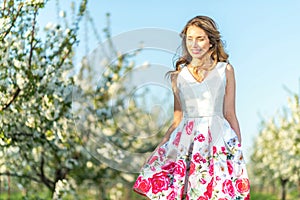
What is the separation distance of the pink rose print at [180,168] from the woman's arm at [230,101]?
1.27 feet

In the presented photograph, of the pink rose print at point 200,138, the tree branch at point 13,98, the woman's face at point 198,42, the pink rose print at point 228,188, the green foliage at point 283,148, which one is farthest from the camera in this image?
the green foliage at point 283,148

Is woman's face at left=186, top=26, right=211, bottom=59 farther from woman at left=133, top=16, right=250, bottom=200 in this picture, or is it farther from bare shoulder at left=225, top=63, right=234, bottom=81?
bare shoulder at left=225, top=63, right=234, bottom=81

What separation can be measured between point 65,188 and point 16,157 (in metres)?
0.60

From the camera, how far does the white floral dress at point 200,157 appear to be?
3.30 metres

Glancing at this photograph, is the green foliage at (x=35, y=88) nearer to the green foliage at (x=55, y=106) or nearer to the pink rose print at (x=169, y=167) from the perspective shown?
the green foliage at (x=55, y=106)

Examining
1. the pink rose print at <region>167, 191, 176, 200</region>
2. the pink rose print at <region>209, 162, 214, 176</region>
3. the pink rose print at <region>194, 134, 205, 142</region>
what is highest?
the pink rose print at <region>194, 134, 205, 142</region>

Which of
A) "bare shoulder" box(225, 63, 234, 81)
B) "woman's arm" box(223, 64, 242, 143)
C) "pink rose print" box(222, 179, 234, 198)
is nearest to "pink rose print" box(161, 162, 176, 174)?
"pink rose print" box(222, 179, 234, 198)

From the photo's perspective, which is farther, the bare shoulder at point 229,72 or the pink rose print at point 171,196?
the bare shoulder at point 229,72

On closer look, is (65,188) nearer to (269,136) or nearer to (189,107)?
(189,107)

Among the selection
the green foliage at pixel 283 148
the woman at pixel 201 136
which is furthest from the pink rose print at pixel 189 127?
the green foliage at pixel 283 148

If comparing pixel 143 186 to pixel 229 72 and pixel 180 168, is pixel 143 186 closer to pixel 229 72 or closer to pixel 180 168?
pixel 180 168

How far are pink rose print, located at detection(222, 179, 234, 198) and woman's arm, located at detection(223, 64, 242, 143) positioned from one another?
32 cm

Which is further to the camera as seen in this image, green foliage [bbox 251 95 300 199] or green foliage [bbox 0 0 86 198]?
green foliage [bbox 251 95 300 199]

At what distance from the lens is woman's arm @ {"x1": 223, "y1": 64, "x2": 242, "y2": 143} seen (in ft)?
11.2
